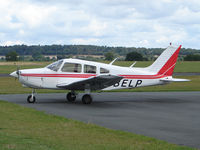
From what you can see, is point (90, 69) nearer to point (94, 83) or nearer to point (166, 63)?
point (94, 83)

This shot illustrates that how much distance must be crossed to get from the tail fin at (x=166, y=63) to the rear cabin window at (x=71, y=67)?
408 centimetres

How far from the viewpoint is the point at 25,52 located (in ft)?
485

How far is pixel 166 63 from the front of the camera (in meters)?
20.1

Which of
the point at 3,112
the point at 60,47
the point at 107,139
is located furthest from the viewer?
the point at 60,47

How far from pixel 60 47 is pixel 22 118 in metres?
127

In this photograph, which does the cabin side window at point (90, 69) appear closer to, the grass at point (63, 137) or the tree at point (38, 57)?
the grass at point (63, 137)

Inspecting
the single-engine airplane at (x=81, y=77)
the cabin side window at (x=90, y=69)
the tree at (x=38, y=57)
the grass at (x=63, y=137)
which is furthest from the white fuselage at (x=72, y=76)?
the tree at (x=38, y=57)

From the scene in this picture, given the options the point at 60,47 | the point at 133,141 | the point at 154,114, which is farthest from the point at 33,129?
the point at 60,47

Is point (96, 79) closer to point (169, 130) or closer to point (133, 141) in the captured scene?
point (169, 130)

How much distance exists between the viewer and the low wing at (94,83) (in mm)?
16994

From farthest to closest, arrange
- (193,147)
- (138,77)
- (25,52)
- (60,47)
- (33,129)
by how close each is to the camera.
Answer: (25,52)
(60,47)
(138,77)
(33,129)
(193,147)

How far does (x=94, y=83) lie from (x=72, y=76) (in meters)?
1.28

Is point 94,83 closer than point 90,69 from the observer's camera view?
Yes

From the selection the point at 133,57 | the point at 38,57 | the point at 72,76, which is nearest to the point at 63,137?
the point at 72,76
